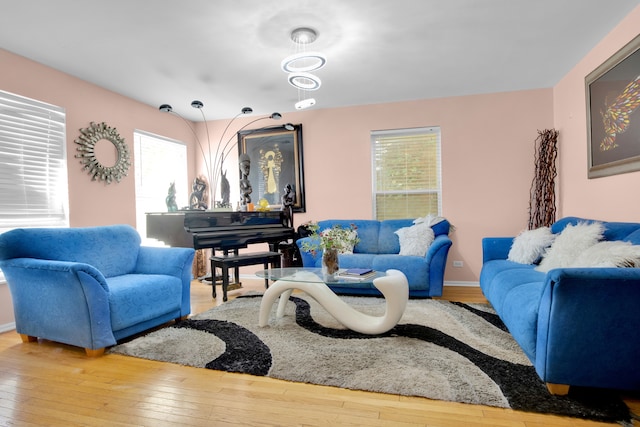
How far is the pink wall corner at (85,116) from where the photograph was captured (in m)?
3.29

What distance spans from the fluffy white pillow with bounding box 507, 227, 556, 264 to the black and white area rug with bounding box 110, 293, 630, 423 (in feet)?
1.95

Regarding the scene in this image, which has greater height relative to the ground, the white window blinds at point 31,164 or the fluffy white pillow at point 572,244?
the white window blinds at point 31,164

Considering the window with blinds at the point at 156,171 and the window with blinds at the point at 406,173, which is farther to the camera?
the window with blinds at the point at 406,173

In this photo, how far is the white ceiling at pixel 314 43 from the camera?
257 centimetres

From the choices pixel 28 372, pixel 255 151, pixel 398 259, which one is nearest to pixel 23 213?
pixel 28 372

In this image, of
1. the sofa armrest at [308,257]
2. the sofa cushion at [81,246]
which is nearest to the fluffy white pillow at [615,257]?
the sofa armrest at [308,257]

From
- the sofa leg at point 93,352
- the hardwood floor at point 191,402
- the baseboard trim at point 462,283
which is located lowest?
the baseboard trim at point 462,283

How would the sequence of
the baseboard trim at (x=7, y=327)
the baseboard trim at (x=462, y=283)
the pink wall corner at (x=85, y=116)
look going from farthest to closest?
the baseboard trim at (x=462, y=283) < the pink wall corner at (x=85, y=116) < the baseboard trim at (x=7, y=327)

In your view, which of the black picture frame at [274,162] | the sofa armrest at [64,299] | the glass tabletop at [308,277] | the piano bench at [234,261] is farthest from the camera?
the black picture frame at [274,162]

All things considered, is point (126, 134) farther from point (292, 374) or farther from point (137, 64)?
point (292, 374)

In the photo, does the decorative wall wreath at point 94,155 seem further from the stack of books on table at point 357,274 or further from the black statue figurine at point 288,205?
the stack of books on table at point 357,274

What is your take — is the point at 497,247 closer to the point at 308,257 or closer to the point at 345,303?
the point at 345,303

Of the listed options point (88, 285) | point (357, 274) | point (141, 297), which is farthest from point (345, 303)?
point (88, 285)

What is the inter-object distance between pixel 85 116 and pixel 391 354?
3966mm
